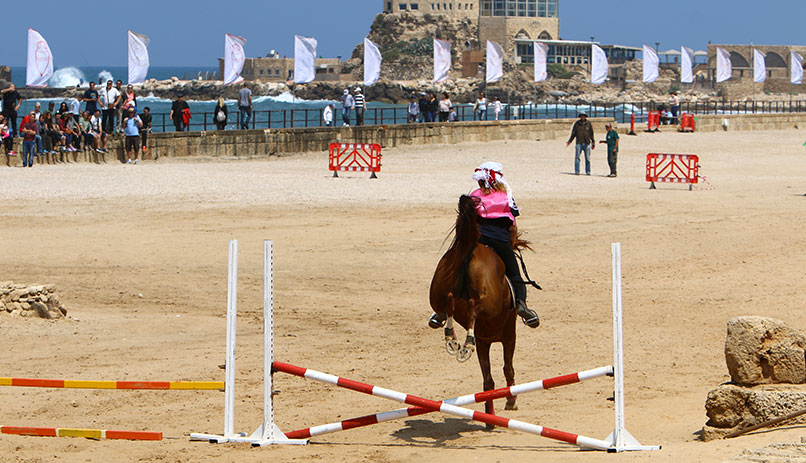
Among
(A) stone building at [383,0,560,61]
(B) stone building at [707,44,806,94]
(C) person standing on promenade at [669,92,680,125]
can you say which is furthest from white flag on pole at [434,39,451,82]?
(A) stone building at [383,0,560,61]

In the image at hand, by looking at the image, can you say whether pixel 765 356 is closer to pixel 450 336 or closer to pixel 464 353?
pixel 464 353

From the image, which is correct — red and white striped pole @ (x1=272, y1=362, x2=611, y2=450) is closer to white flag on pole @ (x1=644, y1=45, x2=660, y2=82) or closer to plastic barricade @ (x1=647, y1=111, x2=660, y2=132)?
plastic barricade @ (x1=647, y1=111, x2=660, y2=132)

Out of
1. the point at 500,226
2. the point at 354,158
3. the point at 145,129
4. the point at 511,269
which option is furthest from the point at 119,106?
the point at 511,269

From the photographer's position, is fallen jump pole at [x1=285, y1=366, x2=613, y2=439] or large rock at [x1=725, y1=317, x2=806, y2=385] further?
large rock at [x1=725, y1=317, x2=806, y2=385]

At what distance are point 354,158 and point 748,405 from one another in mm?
22720

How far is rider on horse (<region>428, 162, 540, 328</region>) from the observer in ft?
30.5

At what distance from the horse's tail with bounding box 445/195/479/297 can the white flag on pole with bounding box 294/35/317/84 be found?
34146 mm

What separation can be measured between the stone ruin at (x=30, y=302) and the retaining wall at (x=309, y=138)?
1785 cm

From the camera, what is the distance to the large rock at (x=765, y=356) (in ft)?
26.5

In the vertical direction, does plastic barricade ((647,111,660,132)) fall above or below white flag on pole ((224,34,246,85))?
below

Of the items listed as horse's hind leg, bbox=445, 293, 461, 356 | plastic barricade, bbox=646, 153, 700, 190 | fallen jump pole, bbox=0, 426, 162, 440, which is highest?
plastic barricade, bbox=646, 153, 700, 190

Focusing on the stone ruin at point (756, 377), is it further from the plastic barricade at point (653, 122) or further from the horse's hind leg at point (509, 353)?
the plastic barricade at point (653, 122)

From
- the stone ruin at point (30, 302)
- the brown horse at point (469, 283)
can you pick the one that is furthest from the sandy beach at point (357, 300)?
the brown horse at point (469, 283)

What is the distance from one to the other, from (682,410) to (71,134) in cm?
2530
